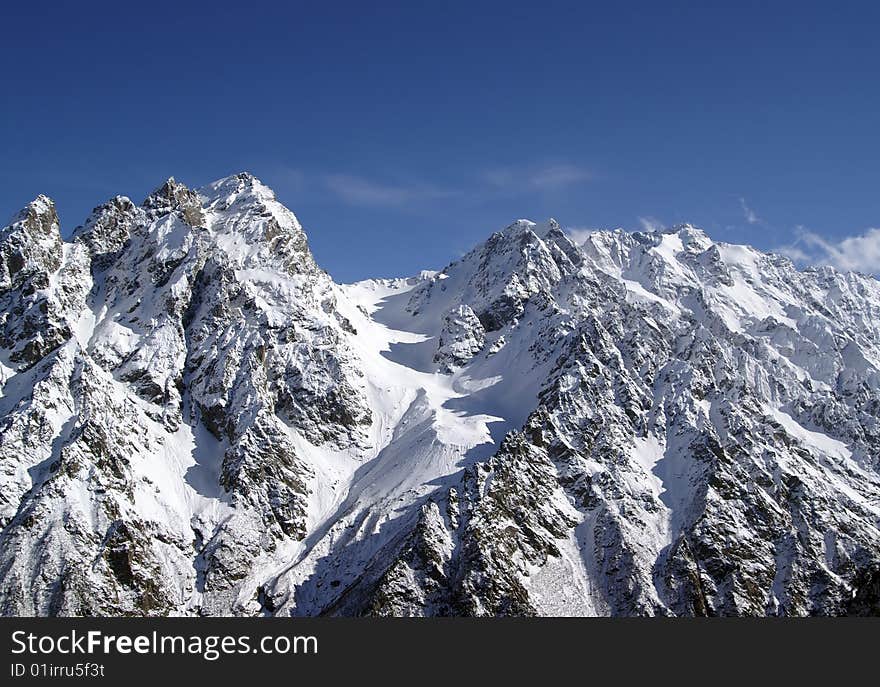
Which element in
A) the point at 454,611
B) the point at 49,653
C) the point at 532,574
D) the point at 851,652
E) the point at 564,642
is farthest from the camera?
the point at 532,574

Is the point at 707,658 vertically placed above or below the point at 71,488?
below

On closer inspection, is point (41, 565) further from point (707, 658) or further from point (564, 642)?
point (707, 658)

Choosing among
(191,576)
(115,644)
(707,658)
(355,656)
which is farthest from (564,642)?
(191,576)

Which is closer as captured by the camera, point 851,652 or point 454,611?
point 851,652

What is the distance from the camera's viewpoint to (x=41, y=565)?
7111 inches

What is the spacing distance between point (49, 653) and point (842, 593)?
18252 cm

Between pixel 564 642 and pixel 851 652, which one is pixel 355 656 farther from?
pixel 851 652

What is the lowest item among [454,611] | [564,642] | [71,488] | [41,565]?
[564,642]

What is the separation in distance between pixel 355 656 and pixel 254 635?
9.35 m

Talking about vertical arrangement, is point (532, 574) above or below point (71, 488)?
below

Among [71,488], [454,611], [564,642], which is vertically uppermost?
[71,488]

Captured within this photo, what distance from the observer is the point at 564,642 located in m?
89.5

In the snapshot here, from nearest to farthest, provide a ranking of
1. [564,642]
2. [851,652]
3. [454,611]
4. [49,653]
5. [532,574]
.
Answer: [49,653] → [851,652] → [564,642] → [454,611] → [532,574]

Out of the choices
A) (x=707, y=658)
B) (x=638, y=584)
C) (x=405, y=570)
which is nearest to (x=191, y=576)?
(x=405, y=570)
